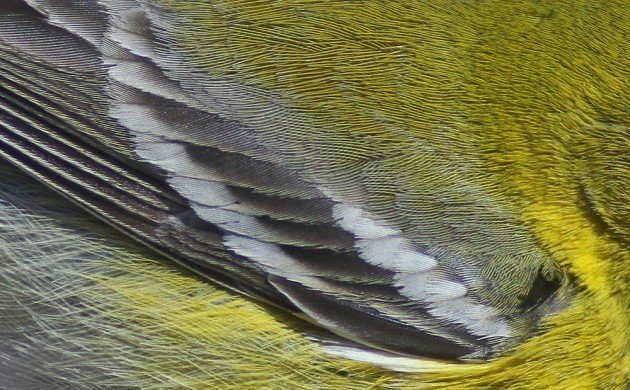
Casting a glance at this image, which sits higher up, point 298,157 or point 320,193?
point 298,157

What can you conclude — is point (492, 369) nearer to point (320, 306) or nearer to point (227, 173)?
point (320, 306)

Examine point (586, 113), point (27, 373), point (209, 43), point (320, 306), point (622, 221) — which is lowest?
point (27, 373)

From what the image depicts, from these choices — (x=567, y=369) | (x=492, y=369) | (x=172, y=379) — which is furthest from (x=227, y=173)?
(x=567, y=369)

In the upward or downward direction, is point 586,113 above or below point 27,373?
above
